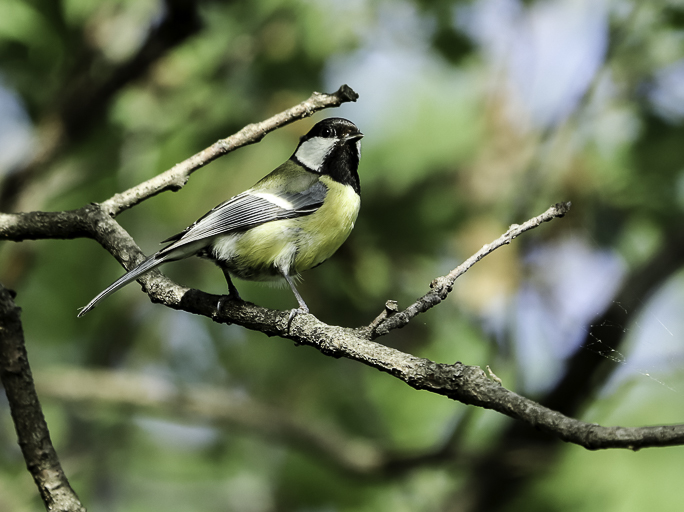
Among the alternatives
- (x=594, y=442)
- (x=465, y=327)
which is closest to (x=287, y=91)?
(x=465, y=327)

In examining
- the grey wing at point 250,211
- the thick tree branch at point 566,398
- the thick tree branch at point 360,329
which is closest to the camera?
the thick tree branch at point 360,329

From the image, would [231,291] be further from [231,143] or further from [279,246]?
[231,143]

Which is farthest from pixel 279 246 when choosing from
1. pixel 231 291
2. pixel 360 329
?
pixel 360 329

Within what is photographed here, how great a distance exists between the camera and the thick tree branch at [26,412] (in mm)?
1839

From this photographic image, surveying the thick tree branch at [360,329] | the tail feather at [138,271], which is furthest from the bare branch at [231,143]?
the tail feather at [138,271]

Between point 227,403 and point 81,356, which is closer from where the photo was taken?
point 227,403

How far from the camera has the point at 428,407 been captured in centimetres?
477

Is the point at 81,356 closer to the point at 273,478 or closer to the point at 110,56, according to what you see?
the point at 273,478

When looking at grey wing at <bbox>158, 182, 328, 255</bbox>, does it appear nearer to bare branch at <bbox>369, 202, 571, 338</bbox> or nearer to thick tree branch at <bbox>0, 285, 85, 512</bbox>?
thick tree branch at <bbox>0, 285, 85, 512</bbox>

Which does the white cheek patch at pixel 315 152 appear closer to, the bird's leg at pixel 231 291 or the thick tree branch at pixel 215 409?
the bird's leg at pixel 231 291

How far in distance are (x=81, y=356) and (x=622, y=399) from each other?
4722 millimetres

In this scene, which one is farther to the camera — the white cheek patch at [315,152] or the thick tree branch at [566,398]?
the thick tree branch at [566,398]

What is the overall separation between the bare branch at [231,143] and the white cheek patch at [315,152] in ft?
3.31

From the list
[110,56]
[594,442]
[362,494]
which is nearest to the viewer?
[594,442]
